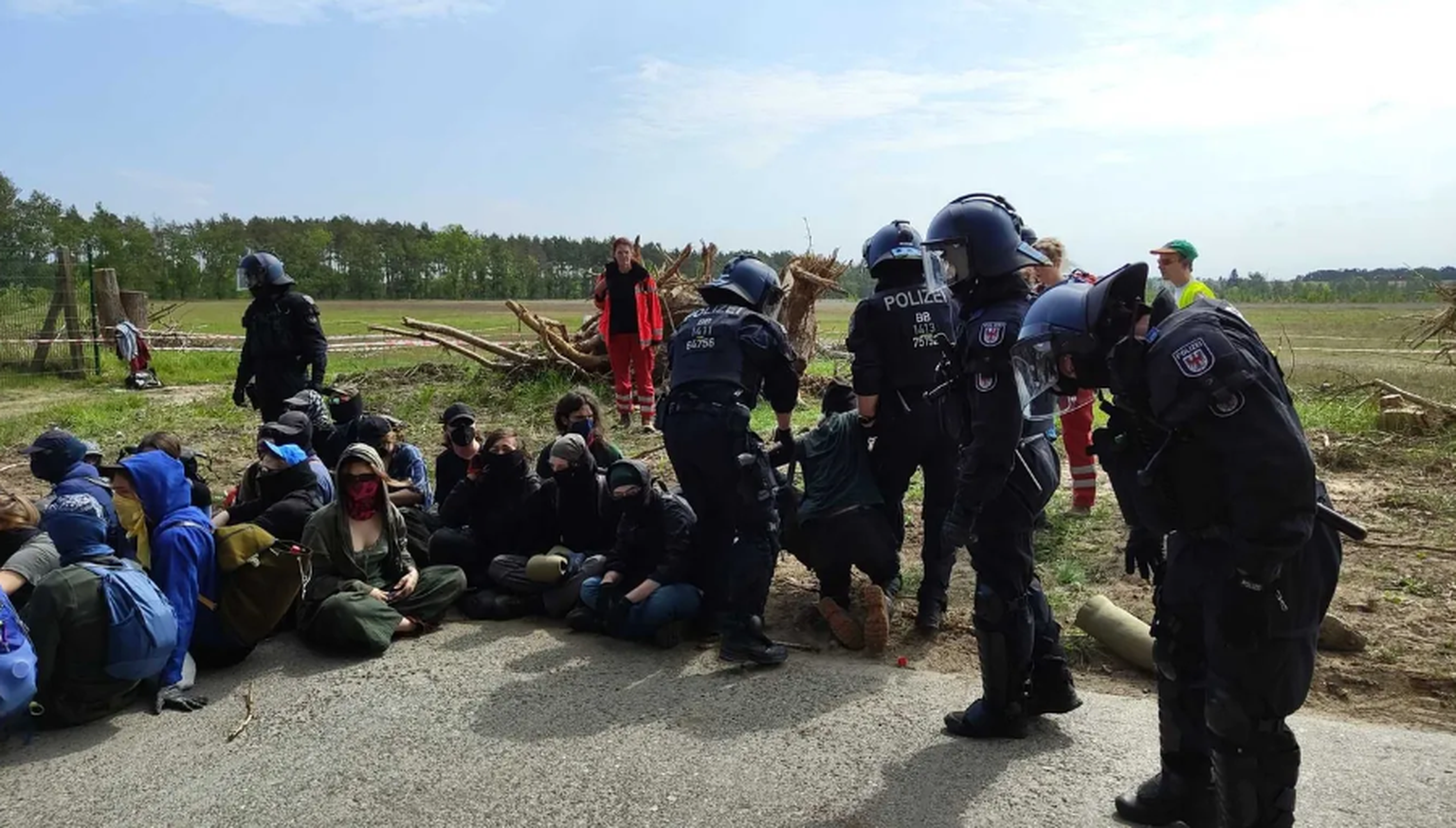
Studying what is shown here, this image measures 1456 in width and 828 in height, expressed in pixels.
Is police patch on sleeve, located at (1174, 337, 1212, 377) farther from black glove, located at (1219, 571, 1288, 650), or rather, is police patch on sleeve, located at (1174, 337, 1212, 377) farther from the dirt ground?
the dirt ground

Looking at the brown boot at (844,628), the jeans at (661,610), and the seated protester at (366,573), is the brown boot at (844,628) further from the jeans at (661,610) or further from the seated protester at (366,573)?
the seated protester at (366,573)

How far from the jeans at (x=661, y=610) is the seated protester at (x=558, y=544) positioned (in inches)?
21.1

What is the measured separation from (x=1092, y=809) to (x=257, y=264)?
6.90 metres

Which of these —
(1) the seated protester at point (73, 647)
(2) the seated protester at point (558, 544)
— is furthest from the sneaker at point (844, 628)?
(1) the seated protester at point (73, 647)

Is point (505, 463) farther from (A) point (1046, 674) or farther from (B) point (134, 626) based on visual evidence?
(A) point (1046, 674)

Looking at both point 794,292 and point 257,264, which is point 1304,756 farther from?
point 794,292

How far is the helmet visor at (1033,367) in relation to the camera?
331 cm

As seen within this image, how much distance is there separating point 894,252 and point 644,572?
222cm

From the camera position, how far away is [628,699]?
470cm

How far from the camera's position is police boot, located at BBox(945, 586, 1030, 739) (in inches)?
162

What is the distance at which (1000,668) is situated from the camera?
411 centimetres

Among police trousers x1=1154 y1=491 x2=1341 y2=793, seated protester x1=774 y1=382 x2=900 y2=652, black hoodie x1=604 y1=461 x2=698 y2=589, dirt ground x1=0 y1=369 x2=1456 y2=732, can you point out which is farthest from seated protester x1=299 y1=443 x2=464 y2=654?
→ police trousers x1=1154 y1=491 x2=1341 y2=793

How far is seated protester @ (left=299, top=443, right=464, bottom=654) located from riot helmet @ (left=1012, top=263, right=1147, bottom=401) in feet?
12.2

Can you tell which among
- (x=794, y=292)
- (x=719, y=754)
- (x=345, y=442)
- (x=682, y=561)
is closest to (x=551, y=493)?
(x=682, y=561)
